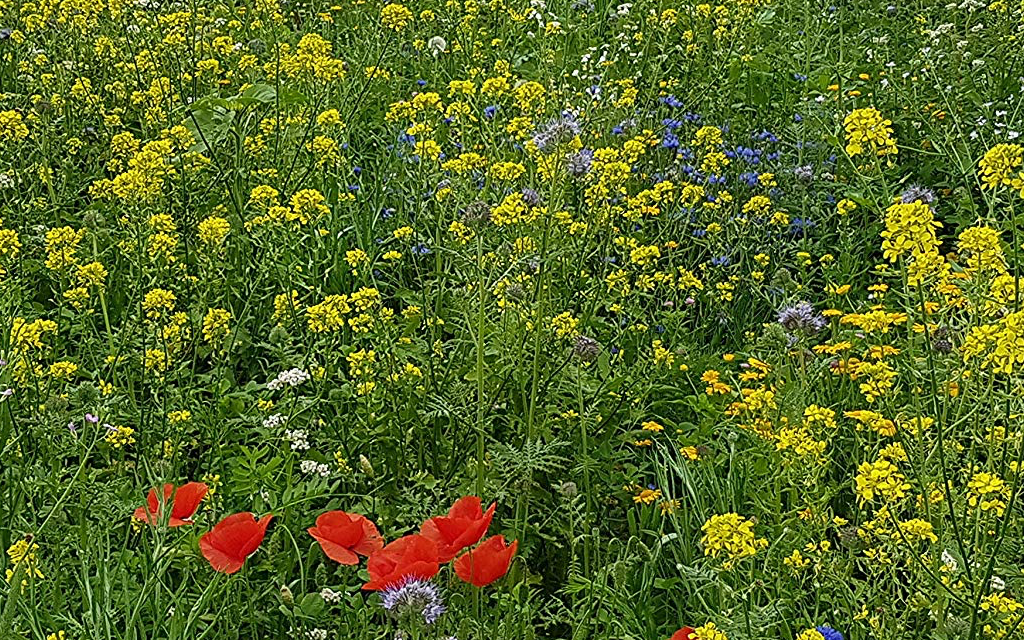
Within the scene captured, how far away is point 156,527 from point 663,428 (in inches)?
48.4

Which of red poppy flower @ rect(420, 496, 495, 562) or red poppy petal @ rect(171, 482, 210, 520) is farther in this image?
red poppy petal @ rect(171, 482, 210, 520)

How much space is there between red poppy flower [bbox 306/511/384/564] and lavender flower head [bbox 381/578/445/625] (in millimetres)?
129

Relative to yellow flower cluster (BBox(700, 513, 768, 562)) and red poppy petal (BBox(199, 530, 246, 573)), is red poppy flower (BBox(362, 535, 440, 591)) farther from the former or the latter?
yellow flower cluster (BBox(700, 513, 768, 562))

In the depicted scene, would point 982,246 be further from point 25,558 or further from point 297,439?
point 25,558

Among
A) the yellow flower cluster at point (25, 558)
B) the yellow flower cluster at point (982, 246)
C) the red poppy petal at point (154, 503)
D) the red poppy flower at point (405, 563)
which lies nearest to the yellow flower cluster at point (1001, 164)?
the yellow flower cluster at point (982, 246)

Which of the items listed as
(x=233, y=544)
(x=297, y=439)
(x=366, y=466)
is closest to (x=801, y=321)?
(x=366, y=466)

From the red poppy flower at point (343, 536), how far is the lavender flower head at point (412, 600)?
0.13m

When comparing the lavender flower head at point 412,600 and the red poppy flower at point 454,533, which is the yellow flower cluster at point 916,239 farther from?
the lavender flower head at point 412,600

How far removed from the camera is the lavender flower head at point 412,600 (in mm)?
1559

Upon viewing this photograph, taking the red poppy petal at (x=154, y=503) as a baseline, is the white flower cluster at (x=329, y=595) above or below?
below

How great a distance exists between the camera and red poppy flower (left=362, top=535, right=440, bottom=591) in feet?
5.20

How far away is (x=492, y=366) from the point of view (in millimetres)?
2619

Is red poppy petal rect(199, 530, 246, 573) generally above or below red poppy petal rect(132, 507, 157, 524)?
above

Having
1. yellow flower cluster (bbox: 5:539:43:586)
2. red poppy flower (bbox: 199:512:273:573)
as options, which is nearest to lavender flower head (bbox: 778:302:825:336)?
red poppy flower (bbox: 199:512:273:573)
